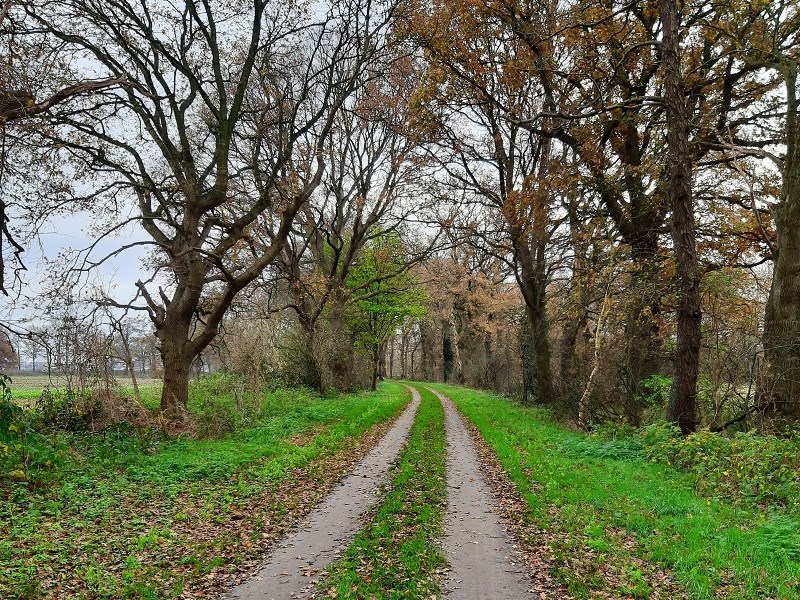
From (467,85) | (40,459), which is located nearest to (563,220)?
(467,85)

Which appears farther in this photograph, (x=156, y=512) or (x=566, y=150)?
(x=566, y=150)

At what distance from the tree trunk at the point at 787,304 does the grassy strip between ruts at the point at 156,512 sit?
8586 millimetres

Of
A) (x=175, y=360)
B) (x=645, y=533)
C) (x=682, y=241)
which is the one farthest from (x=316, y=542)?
(x=682, y=241)

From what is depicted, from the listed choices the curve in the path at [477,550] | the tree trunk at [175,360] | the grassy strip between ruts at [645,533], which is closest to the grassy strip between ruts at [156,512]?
the tree trunk at [175,360]

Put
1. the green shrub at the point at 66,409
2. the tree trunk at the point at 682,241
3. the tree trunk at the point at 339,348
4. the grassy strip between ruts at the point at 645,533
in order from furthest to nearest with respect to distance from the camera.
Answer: the tree trunk at the point at 339,348, the green shrub at the point at 66,409, the tree trunk at the point at 682,241, the grassy strip between ruts at the point at 645,533

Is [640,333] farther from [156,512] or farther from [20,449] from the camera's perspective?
[20,449]

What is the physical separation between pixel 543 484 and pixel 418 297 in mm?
21260

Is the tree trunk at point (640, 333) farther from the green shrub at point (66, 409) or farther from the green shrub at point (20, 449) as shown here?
the green shrub at point (66, 409)

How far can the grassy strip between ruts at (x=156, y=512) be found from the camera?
Answer: 497 cm

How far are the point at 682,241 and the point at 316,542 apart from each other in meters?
8.98

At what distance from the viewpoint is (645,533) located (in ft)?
19.9

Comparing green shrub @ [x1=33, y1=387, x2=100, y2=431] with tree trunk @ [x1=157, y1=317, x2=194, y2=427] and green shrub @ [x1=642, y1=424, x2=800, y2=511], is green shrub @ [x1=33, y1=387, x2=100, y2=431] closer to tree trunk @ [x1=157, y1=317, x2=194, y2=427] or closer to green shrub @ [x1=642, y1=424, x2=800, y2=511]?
tree trunk @ [x1=157, y1=317, x2=194, y2=427]

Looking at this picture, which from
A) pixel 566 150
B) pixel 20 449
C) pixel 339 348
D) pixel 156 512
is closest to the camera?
pixel 156 512

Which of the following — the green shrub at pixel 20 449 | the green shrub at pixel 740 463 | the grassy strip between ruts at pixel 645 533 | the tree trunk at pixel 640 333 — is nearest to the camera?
the grassy strip between ruts at pixel 645 533
